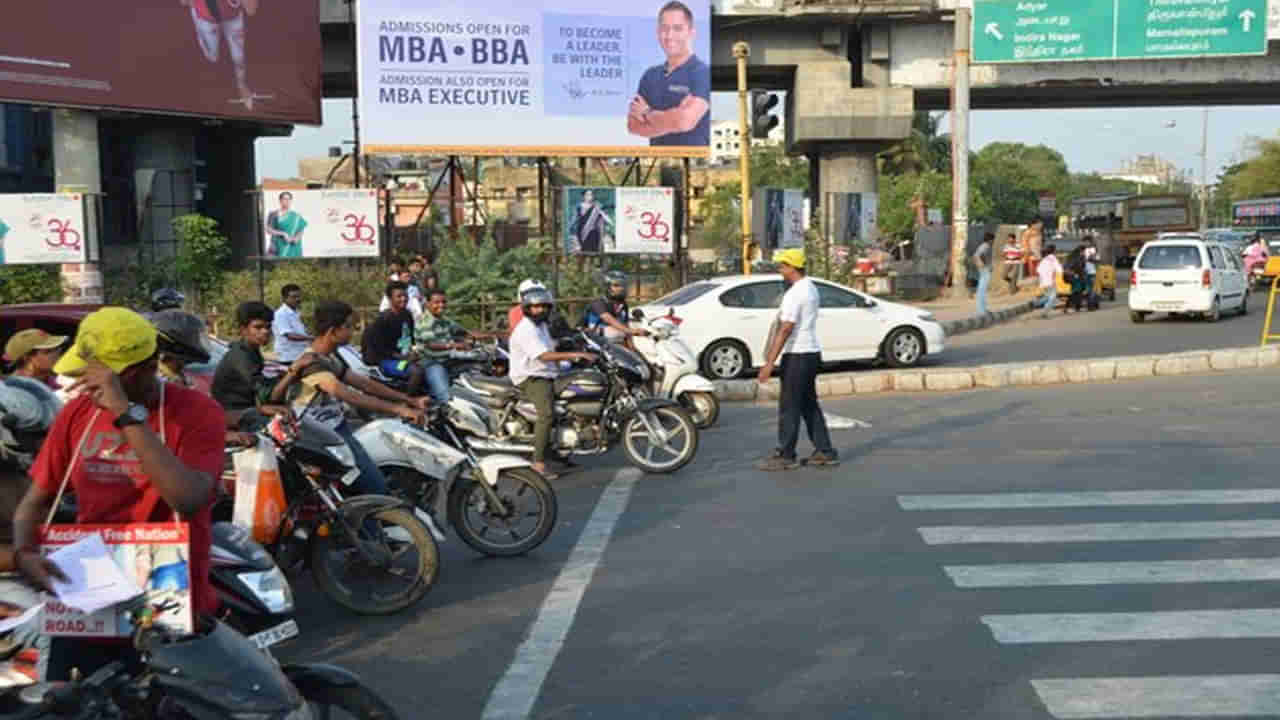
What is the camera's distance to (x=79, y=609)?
3.60m

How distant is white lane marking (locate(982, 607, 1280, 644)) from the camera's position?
20.2ft

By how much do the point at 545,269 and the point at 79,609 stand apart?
67.2 ft

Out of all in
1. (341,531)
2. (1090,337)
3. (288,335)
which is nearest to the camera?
(341,531)

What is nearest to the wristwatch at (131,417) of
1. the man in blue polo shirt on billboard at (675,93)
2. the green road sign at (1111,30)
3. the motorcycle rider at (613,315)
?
the motorcycle rider at (613,315)

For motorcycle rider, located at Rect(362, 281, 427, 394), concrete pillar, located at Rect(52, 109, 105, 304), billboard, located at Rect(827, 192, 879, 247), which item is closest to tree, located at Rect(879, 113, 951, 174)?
billboard, located at Rect(827, 192, 879, 247)

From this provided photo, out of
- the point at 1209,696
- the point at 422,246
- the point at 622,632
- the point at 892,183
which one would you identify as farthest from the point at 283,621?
the point at 892,183

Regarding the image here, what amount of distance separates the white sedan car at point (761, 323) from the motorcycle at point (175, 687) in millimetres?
14052

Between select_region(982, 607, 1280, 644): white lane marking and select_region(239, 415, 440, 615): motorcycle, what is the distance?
9.45 ft

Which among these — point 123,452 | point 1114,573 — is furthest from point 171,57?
point 123,452

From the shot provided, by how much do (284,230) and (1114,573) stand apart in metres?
15.7

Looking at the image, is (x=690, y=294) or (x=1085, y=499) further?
(x=690, y=294)

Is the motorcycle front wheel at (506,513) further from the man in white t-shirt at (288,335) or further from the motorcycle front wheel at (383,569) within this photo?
the man in white t-shirt at (288,335)

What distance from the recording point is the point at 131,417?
3.65 metres

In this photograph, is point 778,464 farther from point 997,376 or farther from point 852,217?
point 852,217
